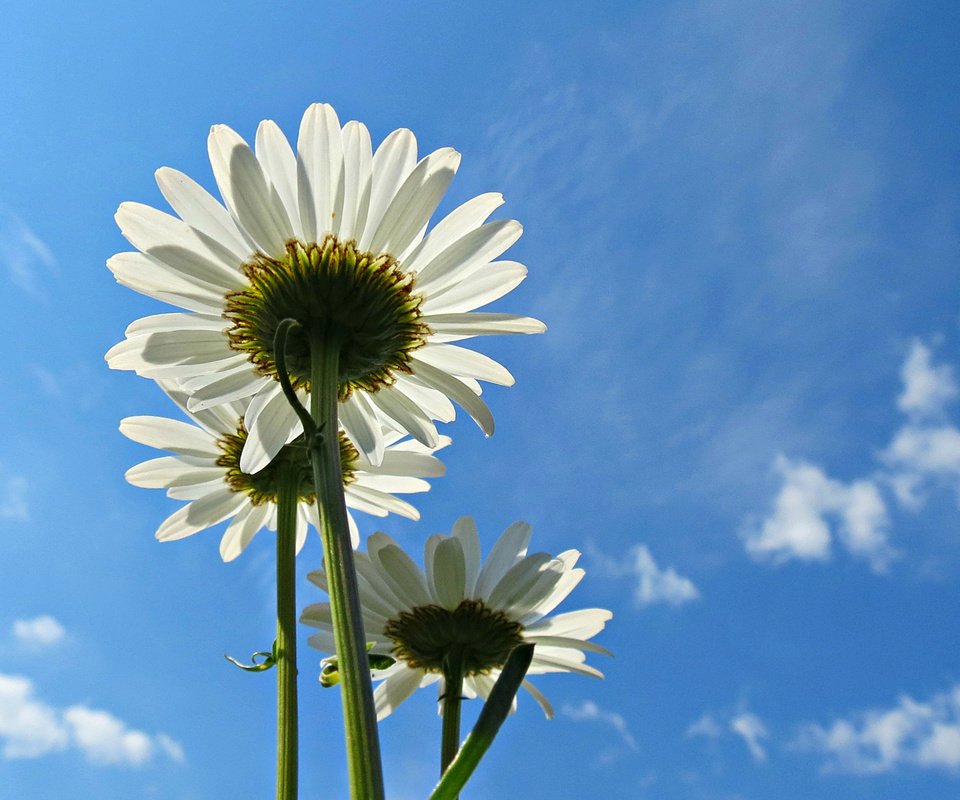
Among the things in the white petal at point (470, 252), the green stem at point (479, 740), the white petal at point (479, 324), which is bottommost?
the green stem at point (479, 740)

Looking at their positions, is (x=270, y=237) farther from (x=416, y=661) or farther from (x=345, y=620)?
(x=416, y=661)

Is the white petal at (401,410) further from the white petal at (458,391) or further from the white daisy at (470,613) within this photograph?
the white daisy at (470,613)

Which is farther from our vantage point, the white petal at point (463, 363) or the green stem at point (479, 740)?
the white petal at point (463, 363)

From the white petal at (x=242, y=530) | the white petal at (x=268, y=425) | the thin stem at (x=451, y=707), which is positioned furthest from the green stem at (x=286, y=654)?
the white petal at (x=242, y=530)

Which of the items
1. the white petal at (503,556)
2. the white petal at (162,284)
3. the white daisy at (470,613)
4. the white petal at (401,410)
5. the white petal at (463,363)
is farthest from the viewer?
the white petal at (503,556)

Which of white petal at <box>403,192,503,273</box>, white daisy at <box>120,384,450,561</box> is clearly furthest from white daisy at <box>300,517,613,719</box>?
white petal at <box>403,192,503,273</box>

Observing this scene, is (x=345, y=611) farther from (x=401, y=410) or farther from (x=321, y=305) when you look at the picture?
(x=401, y=410)

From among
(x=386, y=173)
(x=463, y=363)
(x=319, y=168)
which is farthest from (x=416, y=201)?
(x=463, y=363)
